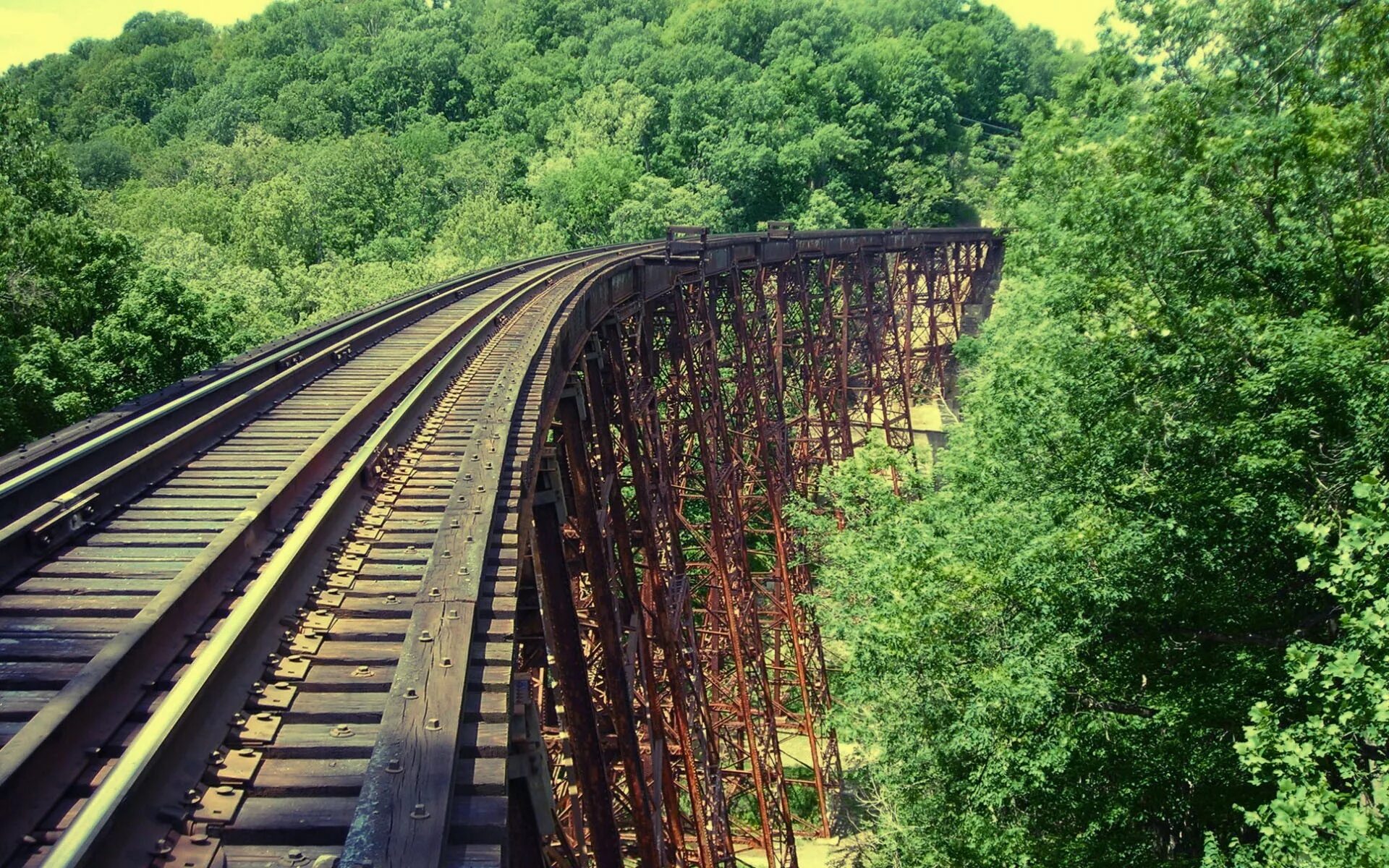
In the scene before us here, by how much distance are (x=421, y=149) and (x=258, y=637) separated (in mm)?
45322

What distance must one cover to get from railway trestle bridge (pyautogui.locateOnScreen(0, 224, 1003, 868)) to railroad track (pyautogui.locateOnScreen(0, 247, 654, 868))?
12mm

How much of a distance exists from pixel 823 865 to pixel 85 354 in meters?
13.3

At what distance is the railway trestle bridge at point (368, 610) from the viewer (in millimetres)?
2381

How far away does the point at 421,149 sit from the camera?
147 feet

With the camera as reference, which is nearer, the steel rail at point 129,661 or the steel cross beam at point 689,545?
the steel rail at point 129,661

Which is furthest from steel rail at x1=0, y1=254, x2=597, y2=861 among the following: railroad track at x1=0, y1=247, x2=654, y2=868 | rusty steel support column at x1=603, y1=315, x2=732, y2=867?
rusty steel support column at x1=603, y1=315, x2=732, y2=867

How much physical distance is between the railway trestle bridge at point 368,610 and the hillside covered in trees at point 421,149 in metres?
6.64

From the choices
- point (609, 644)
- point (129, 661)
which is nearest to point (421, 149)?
point (609, 644)

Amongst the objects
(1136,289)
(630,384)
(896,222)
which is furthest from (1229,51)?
(896,222)

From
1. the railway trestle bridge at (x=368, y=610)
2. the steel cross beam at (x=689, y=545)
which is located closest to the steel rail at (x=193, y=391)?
the railway trestle bridge at (x=368, y=610)

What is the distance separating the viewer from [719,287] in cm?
1519

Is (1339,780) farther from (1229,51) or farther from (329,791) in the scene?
(1229,51)

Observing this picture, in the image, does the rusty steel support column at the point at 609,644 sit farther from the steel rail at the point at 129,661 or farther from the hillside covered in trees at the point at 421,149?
the hillside covered in trees at the point at 421,149

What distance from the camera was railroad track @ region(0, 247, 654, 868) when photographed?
230 cm
